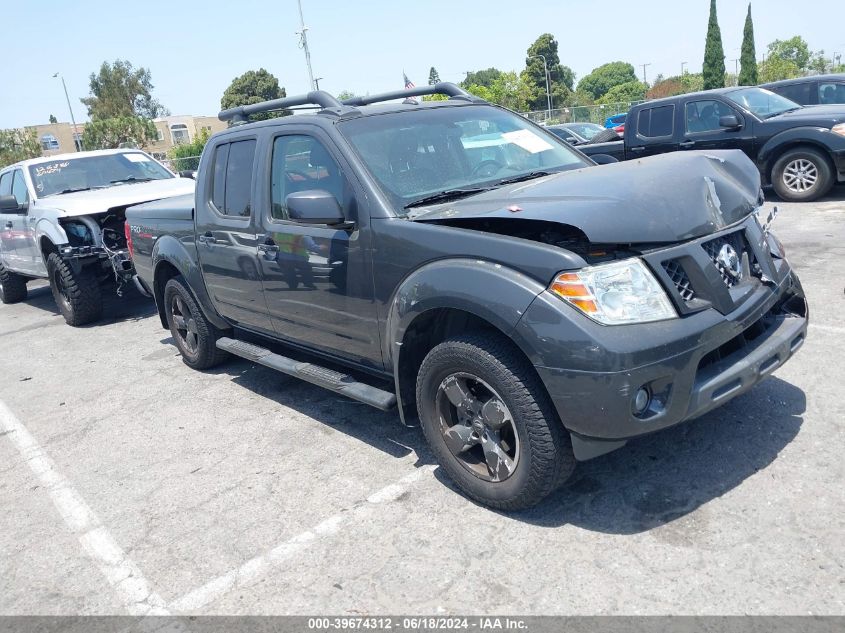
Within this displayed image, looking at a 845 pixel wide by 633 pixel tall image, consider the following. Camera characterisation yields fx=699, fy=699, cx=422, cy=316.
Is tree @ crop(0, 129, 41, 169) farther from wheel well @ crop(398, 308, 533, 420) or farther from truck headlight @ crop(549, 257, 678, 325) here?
truck headlight @ crop(549, 257, 678, 325)

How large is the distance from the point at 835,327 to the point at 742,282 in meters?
2.40

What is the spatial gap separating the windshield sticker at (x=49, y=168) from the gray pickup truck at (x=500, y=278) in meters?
5.36

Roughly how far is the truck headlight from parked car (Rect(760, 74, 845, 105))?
35.7 ft

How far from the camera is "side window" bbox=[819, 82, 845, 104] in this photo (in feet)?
38.7

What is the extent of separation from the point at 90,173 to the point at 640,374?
27.7 feet

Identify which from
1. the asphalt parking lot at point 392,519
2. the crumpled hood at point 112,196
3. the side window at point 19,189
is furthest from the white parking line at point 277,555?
the side window at point 19,189

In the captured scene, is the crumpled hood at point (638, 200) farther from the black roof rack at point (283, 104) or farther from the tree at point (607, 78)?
the tree at point (607, 78)

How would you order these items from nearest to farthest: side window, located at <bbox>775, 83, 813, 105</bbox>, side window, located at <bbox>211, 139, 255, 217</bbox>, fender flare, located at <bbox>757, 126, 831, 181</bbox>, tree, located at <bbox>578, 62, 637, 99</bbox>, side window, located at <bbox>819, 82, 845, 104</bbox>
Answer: side window, located at <bbox>211, 139, 255, 217</bbox>
fender flare, located at <bbox>757, 126, 831, 181</bbox>
side window, located at <bbox>819, 82, 845, 104</bbox>
side window, located at <bbox>775, 83, 813, 105</bbox>
tree, located at <bbox>578, 62, 637, 99</bbox>

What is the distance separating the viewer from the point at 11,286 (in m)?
10.4

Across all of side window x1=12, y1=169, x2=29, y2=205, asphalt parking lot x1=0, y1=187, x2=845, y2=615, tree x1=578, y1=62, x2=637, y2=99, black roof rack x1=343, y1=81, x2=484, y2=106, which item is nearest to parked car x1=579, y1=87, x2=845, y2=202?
A: asphalt parking lot x1=0, y1=187, x2=845, y2=615

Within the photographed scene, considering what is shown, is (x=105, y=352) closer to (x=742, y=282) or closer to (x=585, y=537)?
(x=585, y=537)

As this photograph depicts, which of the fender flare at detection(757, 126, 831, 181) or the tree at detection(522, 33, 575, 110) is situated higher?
A: the tree at detection(522, 33, 575, 110)

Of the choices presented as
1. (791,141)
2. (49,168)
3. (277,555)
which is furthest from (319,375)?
(791,141)

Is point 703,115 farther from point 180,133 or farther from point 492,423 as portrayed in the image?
point 180,133
